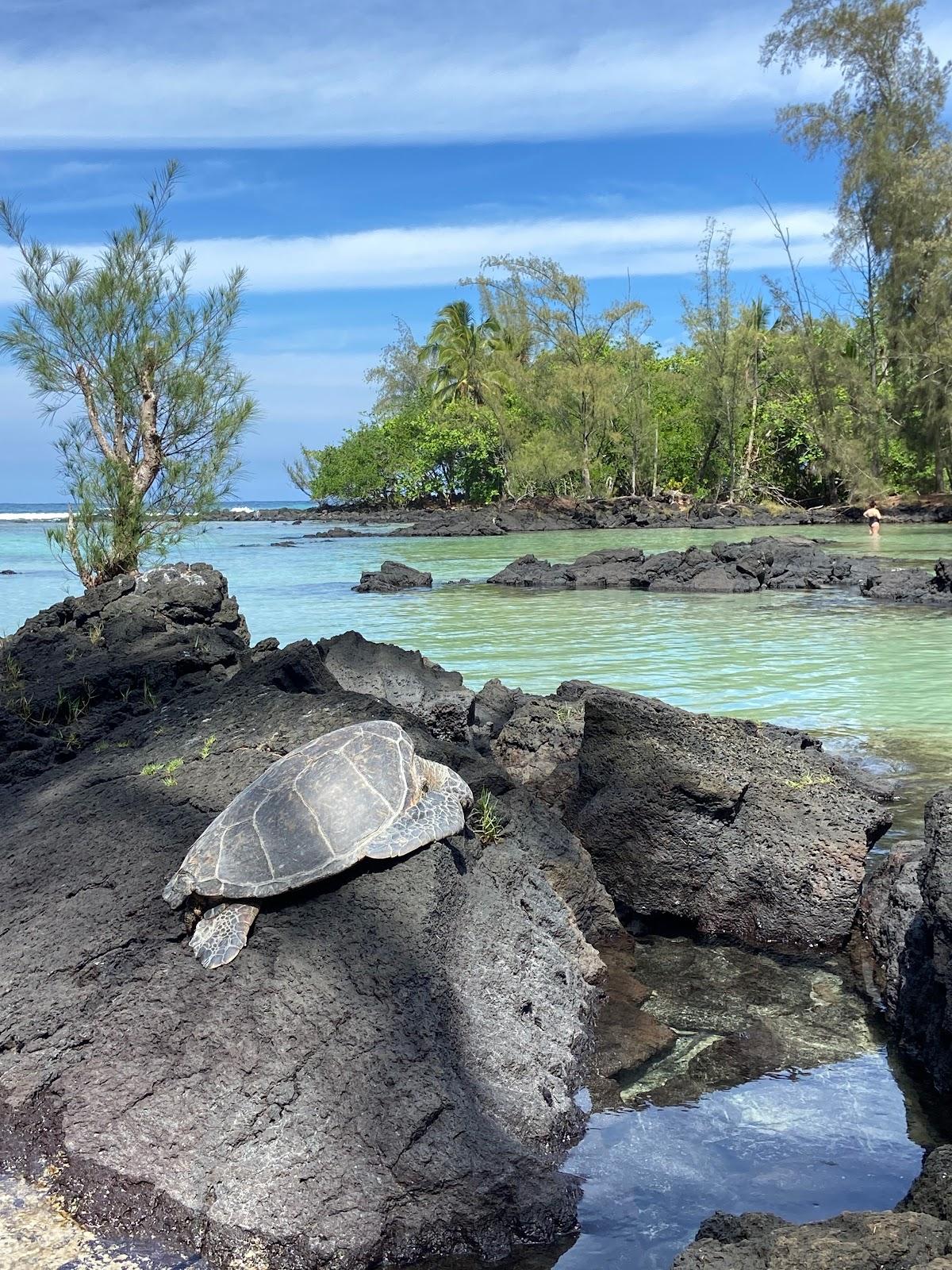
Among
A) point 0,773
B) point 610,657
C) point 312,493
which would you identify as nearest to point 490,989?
point 0,773

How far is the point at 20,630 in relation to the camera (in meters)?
12.7

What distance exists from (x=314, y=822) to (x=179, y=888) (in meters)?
0.54

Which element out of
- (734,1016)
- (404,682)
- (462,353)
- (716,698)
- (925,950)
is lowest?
(734,1016)

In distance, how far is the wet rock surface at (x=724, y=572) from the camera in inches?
974

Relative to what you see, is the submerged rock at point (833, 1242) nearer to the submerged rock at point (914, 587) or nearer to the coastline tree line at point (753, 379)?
the submerged rock at point (914, 587)

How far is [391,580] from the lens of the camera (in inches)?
1048

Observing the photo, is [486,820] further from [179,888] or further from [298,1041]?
[298,1041]

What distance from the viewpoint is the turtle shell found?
4090 millimetres

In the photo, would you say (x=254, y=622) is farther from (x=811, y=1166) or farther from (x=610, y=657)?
(x=811, y=1166)

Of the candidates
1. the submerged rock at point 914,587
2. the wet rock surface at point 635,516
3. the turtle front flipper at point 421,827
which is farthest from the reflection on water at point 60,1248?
the wet rock surface at point 635,516

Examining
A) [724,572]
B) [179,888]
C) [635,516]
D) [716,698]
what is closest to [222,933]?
[179,888]

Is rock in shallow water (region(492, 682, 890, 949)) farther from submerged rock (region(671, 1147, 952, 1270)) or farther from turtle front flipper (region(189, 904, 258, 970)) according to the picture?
submerged rock (region(671, 1147, 952, 1270))

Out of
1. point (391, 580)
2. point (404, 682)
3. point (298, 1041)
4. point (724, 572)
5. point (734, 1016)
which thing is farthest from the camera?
point (391, 580)

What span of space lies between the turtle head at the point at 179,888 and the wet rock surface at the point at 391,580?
21701mm
